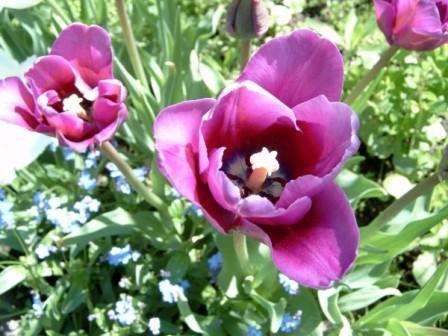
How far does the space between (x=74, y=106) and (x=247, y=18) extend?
0.36m

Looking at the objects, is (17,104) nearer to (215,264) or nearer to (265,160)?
(265,160)

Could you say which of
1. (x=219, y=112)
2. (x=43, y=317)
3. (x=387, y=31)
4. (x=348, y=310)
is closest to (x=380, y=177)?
(x=348, y=310)

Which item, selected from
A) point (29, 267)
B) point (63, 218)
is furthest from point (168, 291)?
point (29, 267)

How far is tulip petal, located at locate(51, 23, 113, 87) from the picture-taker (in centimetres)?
105

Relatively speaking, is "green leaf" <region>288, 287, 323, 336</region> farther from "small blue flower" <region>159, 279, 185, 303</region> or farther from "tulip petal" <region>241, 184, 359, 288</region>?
"tulip petal" <region>241, 184, 359, 288</region>

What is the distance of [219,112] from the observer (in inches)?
36.1

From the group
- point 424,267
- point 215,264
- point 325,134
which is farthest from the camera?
point 424,267

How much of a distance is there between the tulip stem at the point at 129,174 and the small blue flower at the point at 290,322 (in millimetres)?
366

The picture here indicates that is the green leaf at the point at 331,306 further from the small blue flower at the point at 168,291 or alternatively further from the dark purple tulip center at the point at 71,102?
the dark purple tulip center at the point at 71,102

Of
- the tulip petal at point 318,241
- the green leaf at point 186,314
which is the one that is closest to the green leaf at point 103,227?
the green leaf at point 186,314

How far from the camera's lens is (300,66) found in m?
0.96

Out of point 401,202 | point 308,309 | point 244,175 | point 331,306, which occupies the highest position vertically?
point 244,175

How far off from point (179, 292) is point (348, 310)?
0.39 m

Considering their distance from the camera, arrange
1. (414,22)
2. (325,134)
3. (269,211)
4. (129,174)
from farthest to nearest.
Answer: (129,174), (414,22), (325,134), (269,211)
